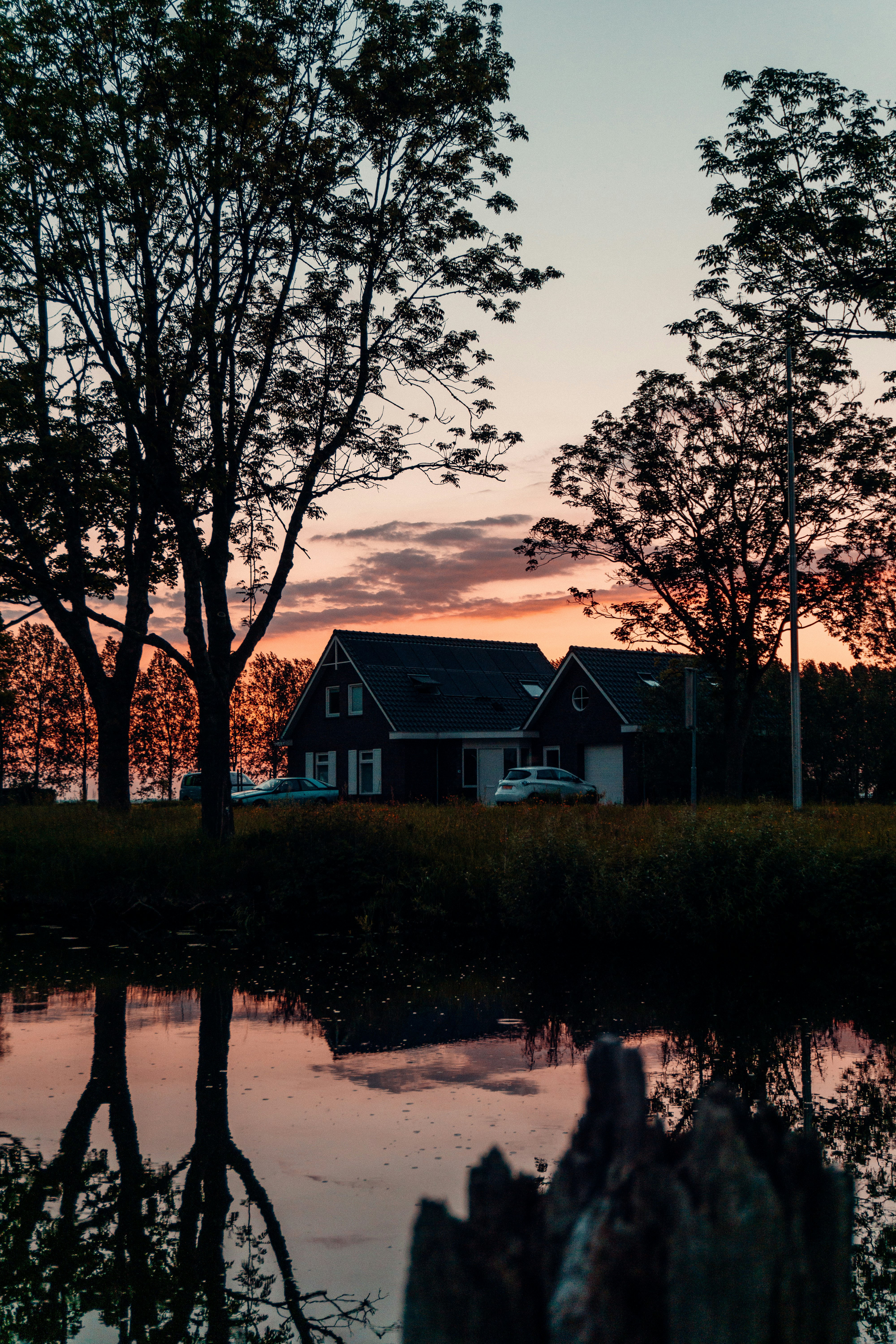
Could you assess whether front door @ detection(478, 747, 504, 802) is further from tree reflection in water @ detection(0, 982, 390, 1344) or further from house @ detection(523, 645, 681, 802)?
tree reflection in water @ detection(0, 982, 390, 1344)

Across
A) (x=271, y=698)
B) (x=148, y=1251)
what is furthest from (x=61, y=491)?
(x=271, y=698)

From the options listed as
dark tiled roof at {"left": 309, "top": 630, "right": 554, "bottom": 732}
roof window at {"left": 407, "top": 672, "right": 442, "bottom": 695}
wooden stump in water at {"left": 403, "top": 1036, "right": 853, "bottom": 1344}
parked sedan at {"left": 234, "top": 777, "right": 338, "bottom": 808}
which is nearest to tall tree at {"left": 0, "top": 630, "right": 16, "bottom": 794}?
parked sedan at {"left": 234, "top": 777, "right": 338, "bottom": 808}

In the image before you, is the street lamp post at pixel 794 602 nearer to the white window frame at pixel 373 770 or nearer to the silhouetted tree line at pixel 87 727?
the white window frame at pixel 373 770

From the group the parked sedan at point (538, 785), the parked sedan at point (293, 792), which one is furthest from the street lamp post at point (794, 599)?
the parked sedan at point (293, 792)

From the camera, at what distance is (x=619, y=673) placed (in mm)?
41500

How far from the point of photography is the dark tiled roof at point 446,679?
142 feet

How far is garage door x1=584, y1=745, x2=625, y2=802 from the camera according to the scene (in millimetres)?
40062

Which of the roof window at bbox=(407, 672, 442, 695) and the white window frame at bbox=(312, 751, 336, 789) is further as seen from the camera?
the white window frame at bbox=(312, 751, 336, 789)

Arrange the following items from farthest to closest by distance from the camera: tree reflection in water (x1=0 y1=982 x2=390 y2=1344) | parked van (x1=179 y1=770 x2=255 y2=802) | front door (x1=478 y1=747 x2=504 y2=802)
Answer: parked van (x1=179 y1=770 x2=255 y2=802) < front door (x1=478 y1=747 x2=504 y2=802) < tree reflection in water (x1=0 y1=982 x2=390 y2=1344)

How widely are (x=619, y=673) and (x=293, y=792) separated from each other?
12.8 metres

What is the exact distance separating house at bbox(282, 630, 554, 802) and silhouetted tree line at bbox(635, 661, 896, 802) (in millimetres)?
6372

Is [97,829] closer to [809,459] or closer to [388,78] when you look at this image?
[388,78]

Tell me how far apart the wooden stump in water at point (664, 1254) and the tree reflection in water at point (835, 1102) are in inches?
132

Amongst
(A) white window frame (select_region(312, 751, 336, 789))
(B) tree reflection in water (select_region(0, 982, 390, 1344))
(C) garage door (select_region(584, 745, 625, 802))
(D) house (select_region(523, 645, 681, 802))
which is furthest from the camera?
(A) white window frame (select_region(312, 751, 336, 789))
